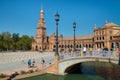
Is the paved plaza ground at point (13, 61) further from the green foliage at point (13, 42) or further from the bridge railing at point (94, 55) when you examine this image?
the green foliage at point (13, 42)

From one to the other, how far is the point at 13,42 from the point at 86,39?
45826 millimetres

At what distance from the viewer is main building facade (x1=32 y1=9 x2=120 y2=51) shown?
99.2 meters

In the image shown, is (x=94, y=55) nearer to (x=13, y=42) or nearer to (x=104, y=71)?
(x=104, y=71)

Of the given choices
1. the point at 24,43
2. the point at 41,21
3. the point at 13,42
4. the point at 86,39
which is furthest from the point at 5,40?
the point at 86,39

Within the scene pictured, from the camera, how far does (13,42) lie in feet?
396

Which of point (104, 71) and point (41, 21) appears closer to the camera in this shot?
point (104, 71)

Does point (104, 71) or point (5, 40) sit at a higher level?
point (5, 40)

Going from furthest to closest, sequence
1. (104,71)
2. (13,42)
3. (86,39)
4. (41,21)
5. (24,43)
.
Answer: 1. (24,43)
2. (41,21)
3. (86,39)
4. (13,42)
5. (104,71)

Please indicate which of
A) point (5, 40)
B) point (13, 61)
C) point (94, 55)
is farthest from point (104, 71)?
point (5, 40)

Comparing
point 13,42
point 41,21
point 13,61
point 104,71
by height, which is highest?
point 41,21

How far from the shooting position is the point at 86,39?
124438 millimetres

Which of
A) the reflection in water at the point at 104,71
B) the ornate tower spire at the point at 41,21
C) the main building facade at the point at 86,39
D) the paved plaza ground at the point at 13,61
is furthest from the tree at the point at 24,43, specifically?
the reflection in water at the point at 104,71

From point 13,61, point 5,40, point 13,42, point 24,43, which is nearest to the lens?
point 13,61

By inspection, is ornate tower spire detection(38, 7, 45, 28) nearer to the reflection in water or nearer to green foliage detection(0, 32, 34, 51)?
green foliage detection(0, 32, 34, 51)
